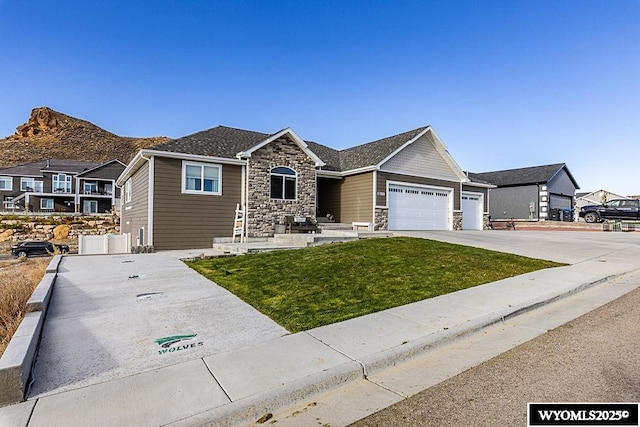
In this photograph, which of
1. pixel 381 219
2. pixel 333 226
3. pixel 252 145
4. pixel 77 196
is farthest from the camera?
pixel 77 196

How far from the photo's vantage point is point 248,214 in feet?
49.2

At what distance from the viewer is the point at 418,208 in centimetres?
1975

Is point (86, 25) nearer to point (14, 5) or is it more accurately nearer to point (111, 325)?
point (14, 5)

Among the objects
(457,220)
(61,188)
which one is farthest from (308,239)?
(61,188)

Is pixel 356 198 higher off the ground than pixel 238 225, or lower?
higher

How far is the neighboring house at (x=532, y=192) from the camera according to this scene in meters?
33.2

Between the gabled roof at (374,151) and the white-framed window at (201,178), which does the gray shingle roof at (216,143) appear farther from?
the gabled roof at (374,151)

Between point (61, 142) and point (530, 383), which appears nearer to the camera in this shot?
point (530, 383)

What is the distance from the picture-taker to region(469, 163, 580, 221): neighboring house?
33.2m

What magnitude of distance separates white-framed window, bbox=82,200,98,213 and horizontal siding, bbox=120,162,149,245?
107ft

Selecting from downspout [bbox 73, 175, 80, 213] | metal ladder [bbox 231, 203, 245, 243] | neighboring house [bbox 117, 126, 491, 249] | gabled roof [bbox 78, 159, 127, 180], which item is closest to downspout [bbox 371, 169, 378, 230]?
neighboring house [bbox 117, 126, 491, 249]

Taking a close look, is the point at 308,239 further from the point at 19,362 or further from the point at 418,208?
the point at 19,362

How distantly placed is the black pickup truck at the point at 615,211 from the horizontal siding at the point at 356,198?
21.2 m

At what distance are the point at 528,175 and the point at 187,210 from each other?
117ft
